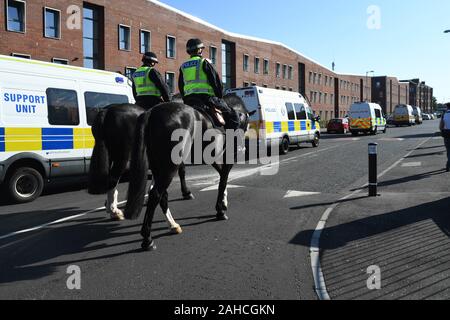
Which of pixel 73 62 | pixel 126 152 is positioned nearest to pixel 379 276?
pixel 126 152

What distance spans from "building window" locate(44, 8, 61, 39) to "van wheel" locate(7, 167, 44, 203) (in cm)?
2271

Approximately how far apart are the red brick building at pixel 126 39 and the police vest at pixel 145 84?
2228cm

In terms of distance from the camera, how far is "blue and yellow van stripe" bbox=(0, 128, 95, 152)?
793cm

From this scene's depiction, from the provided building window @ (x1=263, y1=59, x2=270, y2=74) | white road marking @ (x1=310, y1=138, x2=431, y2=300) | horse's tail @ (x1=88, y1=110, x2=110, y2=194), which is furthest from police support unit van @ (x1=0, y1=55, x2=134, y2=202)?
building window @ (x1=263, y1=59, x2=270, y2=74)

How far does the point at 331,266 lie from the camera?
14.7 feet

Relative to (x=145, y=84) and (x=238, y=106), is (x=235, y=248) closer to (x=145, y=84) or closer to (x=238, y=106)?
(x=238, y=106)

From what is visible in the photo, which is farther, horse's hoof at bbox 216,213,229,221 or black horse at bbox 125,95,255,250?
horse's hoof at bbox 216,213,229,221

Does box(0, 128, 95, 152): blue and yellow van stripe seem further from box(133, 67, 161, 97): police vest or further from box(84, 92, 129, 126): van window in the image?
box(133, 67, 161, 97): police vest

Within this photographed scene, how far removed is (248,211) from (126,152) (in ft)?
7.41

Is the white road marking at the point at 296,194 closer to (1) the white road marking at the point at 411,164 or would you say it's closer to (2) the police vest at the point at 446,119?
(2) the police vest at the point at 446,119

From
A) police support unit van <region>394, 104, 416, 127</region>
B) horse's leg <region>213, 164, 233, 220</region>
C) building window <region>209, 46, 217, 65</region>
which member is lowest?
horse's leg <region>213, 164, 233, 220</region>

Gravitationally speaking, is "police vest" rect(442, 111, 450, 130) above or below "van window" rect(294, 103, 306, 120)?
below

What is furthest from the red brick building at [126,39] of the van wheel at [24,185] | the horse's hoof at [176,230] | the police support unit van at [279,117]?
the horse's hoof at [176,230]
